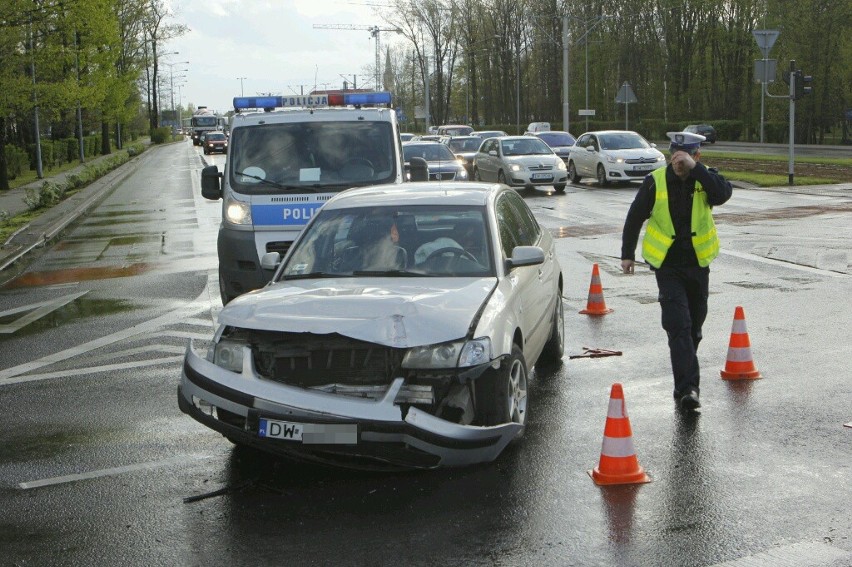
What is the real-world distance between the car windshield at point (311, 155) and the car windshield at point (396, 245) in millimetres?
4618

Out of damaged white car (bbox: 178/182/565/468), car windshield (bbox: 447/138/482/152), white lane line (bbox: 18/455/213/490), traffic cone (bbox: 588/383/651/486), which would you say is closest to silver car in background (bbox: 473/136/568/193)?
car windshield (bbox: 447/138/482/152)

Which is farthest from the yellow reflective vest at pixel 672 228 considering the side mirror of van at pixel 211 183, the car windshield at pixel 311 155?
the side mirror of van at pixel 211 183

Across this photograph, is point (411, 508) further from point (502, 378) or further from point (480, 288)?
point (480, 288)

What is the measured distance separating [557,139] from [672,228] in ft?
114

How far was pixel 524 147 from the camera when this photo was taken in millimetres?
30953

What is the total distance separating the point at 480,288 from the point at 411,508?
1.55m

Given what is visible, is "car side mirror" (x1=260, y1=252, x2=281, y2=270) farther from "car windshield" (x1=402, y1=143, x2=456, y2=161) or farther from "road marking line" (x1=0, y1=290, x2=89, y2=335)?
"car windshield" (x1=402, y1=143, x2=456, y2=161)

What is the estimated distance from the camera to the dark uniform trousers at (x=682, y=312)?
24.3 ft

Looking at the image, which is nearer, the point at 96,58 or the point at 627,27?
the point at 96,58

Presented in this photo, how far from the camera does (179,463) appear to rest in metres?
6.46

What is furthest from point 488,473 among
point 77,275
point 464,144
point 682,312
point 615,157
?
point 464,144

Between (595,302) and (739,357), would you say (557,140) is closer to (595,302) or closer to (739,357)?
(595,302)

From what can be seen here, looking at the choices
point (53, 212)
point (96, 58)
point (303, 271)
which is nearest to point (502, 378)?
point (303, 271)

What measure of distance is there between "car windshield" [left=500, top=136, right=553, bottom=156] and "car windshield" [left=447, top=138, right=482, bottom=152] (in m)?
6.76
